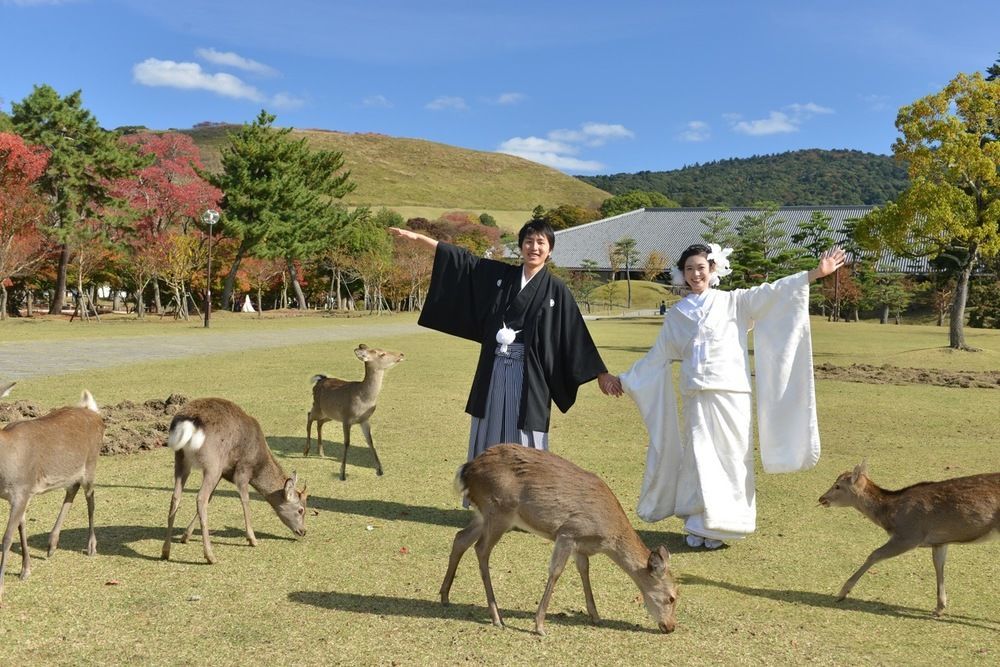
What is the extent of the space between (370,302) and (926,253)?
4318 centimetres

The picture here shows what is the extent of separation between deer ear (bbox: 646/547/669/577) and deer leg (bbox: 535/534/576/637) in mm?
426

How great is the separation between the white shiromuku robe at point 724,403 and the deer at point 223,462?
8.74 ft

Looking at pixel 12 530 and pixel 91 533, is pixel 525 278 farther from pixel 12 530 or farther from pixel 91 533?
pixel 12 530

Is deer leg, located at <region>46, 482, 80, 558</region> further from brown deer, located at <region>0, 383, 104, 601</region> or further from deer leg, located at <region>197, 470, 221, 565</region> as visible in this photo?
deer leg, located at <region>197, 470, 221, 565</region>

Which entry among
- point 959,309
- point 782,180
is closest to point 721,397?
point 959,309

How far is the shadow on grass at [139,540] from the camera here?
216 inches

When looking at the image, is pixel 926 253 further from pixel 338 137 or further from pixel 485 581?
pixel 338 137

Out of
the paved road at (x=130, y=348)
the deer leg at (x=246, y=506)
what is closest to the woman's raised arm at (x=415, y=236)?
the deer leg at (x=246, y=506)

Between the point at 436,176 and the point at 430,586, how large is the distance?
466 feet

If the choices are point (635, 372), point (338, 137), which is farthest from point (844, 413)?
point (338, 137)

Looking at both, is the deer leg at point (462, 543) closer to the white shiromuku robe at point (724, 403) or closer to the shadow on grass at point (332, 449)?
the white shiromuku robe at point (724, 403)

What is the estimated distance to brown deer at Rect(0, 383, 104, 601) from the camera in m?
4.66

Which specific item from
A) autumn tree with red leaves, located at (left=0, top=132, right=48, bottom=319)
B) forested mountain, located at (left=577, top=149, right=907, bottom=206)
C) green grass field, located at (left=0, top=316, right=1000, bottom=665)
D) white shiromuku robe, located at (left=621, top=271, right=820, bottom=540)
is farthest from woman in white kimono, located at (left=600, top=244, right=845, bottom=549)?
forested mountain, located at (left=577, top=149, right=907, bottom=206)

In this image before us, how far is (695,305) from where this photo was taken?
613 cm
